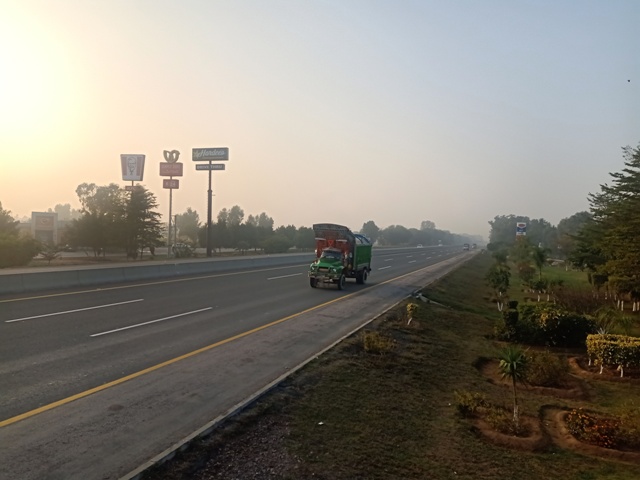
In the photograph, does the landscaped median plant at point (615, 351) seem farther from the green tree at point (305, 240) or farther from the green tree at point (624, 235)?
the green tree at point (305, 240)

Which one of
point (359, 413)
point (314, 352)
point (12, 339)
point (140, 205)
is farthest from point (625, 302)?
point (140, 205)

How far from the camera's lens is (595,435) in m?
8.66

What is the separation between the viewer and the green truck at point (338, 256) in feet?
87.7

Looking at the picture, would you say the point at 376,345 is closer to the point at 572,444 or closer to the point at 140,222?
the point at 572,444

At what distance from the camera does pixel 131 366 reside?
9.70 m

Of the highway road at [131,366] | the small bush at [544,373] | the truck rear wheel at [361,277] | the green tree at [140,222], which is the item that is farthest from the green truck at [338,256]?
the green tree at [140,222]

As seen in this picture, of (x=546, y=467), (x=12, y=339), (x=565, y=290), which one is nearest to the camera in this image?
(x=546, y=467)

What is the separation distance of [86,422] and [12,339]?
614cm

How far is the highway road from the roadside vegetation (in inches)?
23.1

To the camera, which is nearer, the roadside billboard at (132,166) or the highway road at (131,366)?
the highway road at (131,366)

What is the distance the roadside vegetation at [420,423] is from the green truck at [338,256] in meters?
12.3

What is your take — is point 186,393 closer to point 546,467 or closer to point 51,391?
point 51,391

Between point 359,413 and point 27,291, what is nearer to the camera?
point 359,413

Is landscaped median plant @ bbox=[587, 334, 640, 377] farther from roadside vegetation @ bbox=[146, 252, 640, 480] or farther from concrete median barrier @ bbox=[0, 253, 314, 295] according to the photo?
concrete median barrier @ bbox=[0, 253, 314, 295]
